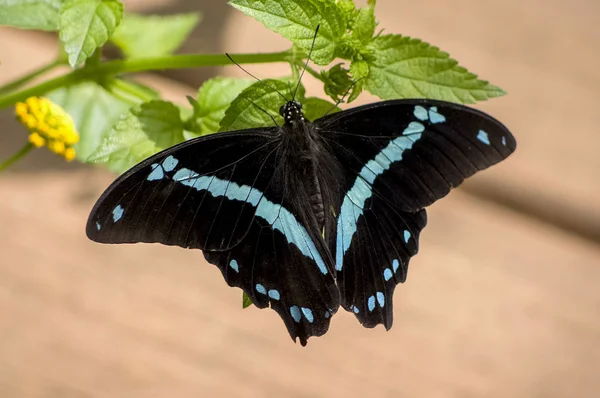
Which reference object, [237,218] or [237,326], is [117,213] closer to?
[237,218]

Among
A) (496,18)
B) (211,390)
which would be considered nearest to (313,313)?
(211,390)

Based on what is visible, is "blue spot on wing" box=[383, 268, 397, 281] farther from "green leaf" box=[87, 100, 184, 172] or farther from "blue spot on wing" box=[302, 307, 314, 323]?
"green leaf" box=[87, 100, 184, 172]

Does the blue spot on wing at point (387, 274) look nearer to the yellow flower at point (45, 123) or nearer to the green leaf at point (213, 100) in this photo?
the green leaf at point (213, 100)

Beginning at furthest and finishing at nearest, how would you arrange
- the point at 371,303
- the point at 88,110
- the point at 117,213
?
the point at 88,110, the point at 371,303, the point at 117,213

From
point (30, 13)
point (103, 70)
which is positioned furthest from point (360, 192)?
point (30, 13)

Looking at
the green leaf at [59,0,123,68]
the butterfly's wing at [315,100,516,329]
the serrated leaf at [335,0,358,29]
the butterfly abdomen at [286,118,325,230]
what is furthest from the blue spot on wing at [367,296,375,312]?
the green leaf at [59,0,123,68]

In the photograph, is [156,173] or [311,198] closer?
[156,173]

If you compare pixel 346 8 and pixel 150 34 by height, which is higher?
pixel 346 8
